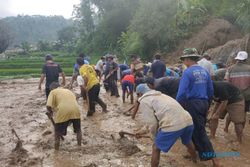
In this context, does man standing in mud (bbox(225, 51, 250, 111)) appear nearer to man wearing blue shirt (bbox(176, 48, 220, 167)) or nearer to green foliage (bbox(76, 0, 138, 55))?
man wearing blue shirt (bbox(176, 48, 220, 167))

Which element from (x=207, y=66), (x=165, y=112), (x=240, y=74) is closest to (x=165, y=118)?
(x=165, y=112)

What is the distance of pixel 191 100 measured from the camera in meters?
5.60

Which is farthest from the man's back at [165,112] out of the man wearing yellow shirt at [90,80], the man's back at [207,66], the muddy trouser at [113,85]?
the muddy trouser at [113,85]

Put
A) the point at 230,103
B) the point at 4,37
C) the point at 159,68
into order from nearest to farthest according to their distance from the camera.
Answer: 1. the point at 230,103
2. the point at 159,68
3. the point at 4,37

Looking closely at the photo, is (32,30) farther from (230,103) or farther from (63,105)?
(230,103)

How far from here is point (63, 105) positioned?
6809 mm

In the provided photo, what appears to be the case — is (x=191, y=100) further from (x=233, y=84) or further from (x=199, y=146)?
(x=233, y=84)

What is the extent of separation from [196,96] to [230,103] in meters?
1.71

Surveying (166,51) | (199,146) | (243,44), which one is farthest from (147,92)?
(166,51)

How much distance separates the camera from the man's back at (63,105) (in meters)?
6.80

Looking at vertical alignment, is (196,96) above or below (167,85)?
above

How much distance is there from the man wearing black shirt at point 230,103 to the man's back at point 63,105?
256 centimetres

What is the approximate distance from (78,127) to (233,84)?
3035 millimetres

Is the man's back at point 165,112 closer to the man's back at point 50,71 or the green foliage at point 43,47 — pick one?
the man's back at point 50,71
